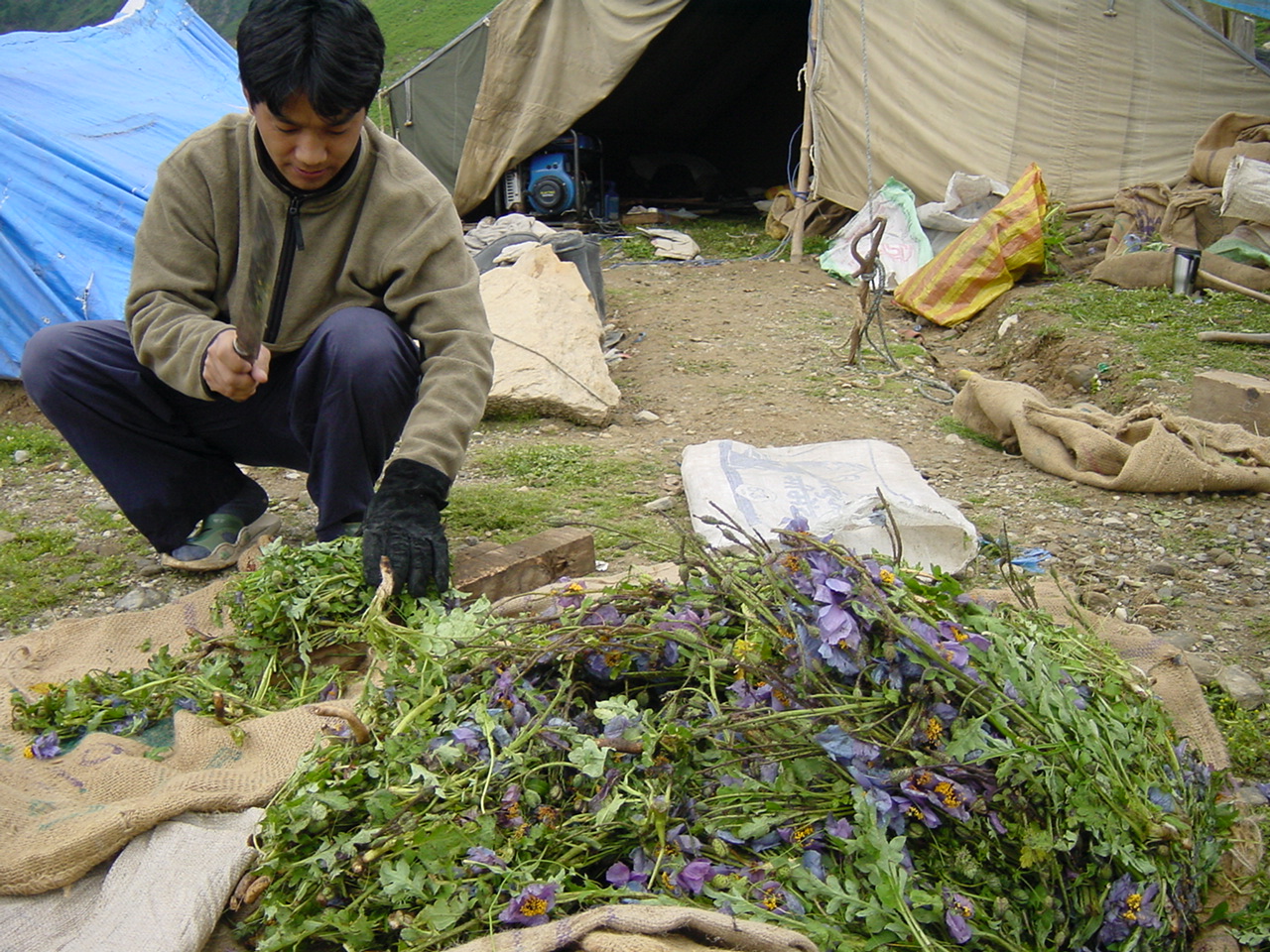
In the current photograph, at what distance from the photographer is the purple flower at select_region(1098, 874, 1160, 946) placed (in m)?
1.28

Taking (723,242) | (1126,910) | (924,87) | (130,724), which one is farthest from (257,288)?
(723,242)

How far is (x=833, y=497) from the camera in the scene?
298cm

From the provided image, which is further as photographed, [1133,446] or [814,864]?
[1133,446]

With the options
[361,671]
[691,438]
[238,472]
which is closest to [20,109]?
[238,472]

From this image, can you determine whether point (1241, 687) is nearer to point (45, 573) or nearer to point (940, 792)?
point (940, 792)

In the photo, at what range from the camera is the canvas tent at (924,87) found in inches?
275

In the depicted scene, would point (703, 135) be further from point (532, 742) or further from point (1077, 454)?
point (532, 742)

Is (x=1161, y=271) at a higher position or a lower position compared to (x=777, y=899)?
lower

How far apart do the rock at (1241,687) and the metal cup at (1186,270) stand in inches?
168

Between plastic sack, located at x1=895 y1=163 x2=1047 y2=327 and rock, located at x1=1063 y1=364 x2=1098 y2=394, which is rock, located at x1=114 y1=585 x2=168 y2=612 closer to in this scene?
rock, located at x1=1063 y1=364 x2=1098 y2=394

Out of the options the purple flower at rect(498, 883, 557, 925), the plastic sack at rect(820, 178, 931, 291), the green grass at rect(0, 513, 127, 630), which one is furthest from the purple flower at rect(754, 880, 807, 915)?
the plastic sack at rect(820, 178, 931, 291)

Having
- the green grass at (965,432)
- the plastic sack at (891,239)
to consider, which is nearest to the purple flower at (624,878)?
the green grass at (965,432)

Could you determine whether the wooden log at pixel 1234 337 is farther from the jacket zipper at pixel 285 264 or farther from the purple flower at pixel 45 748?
the purple flower at pixel 45 748

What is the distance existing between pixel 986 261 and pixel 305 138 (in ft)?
16.7
